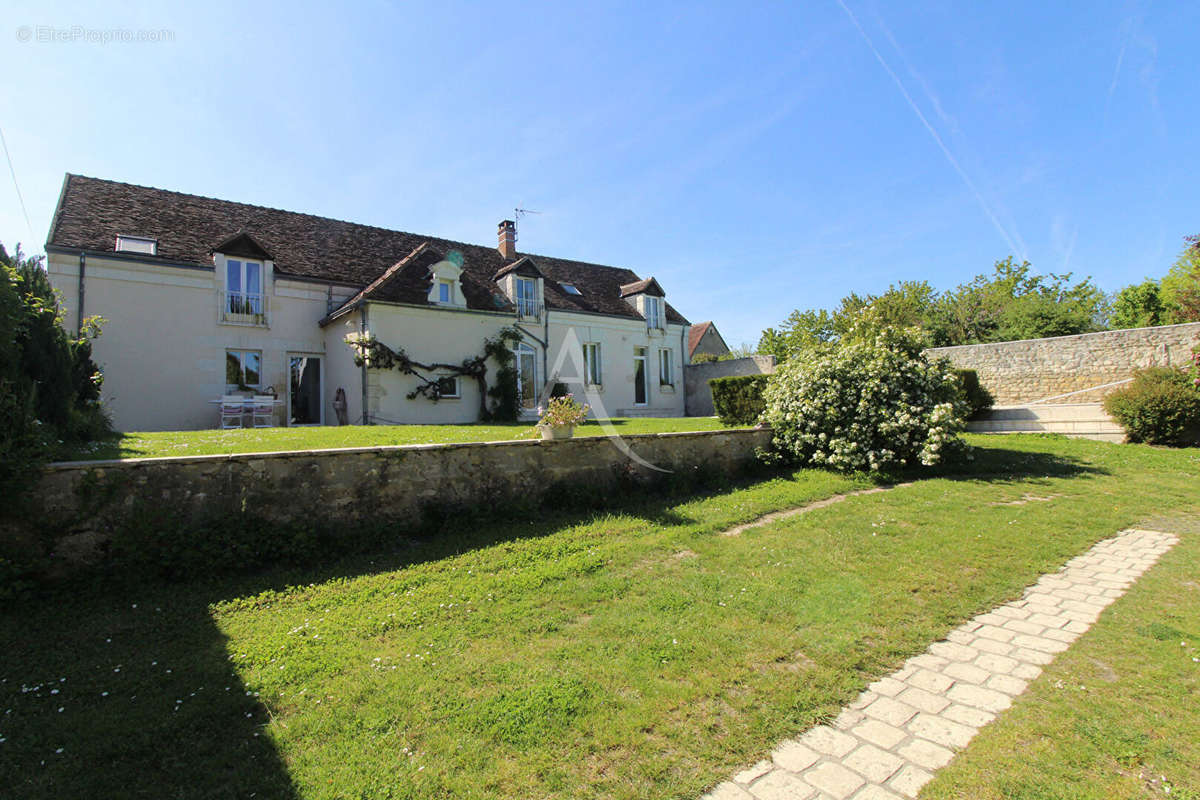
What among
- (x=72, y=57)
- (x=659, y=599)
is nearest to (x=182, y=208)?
(x=72, y=57)

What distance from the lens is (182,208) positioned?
15484 mm

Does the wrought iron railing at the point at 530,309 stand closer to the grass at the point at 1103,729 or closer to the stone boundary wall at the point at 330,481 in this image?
the stone boundary wall at the point at 330,481

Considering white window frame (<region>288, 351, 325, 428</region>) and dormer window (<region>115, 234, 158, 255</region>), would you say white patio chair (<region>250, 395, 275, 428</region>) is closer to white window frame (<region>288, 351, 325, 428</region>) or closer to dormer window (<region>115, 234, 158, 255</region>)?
white window frame (<region>288, 351, 325, 428</region>)

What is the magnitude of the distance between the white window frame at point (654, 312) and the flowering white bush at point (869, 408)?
13418 millimetres

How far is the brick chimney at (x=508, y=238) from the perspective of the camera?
21188mm

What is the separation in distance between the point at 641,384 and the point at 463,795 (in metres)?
20.8

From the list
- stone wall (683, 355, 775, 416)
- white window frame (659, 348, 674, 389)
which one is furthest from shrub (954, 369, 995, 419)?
white window frame (659, 348, 674, 389)

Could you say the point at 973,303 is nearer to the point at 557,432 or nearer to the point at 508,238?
the point at 508,238

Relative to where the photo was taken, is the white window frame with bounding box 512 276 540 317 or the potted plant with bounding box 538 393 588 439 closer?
the potted plant with bounding box 538 393 588 439

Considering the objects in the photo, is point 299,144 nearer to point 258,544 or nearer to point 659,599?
point 258,544

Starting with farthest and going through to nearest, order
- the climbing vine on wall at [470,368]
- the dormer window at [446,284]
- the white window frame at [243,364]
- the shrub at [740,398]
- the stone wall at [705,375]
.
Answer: the stone wall at [705,375], the dormer window at [446,284], the white window frame at [243,364], the climbing vine on wall at [470,368], the shrub at [740,398]

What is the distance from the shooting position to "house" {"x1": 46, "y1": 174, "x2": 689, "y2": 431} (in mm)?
13266

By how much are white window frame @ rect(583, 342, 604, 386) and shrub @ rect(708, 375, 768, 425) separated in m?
7.98

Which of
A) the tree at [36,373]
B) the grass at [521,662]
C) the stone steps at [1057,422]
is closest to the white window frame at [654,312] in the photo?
the stone steps at [1057,422]
